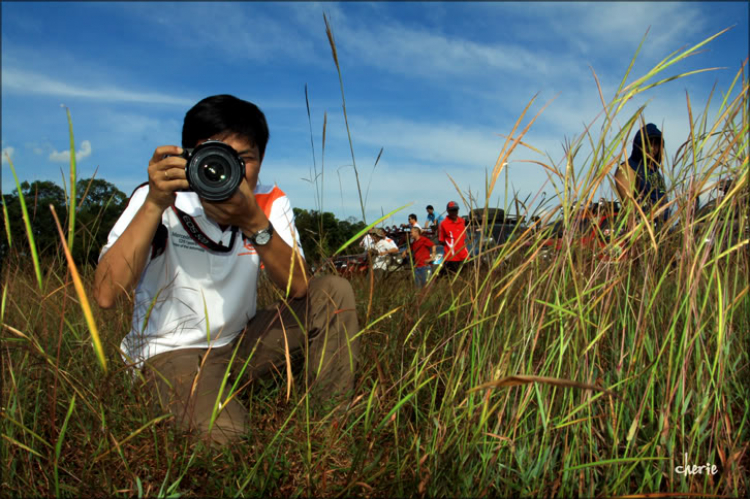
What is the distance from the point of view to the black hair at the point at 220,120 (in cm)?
173

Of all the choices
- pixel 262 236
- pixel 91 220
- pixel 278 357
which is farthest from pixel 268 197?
pixel 91 220

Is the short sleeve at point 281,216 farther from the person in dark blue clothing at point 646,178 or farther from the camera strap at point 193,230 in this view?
the person in dark blue clothing at point 646,178

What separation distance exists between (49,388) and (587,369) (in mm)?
1170

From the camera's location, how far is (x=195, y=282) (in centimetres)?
171

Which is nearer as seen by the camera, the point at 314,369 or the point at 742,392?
the point at 742,392

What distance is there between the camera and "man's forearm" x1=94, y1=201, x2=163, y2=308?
1.44m

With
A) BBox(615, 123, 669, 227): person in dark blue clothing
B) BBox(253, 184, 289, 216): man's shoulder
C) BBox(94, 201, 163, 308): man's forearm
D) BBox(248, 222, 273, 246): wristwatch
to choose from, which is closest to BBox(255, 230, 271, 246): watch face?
BBox(248, 222, 273, 246): wristwatch

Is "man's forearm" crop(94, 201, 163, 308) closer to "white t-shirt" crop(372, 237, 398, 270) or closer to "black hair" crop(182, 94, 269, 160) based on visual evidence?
"black hair" crop(182, 94, 269, 160)

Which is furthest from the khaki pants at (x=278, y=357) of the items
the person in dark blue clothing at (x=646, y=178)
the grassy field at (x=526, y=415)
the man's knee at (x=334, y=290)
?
the person in dark blue clothing at (x=646, y=178)

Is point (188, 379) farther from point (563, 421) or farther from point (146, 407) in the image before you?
point (563, 421)

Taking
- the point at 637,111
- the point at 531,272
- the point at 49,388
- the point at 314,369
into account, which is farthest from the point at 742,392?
the point at 49,388

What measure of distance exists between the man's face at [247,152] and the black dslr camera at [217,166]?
13.4 inches

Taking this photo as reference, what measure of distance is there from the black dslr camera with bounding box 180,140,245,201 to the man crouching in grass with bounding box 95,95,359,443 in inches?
0.4

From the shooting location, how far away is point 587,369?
42.9 inches
